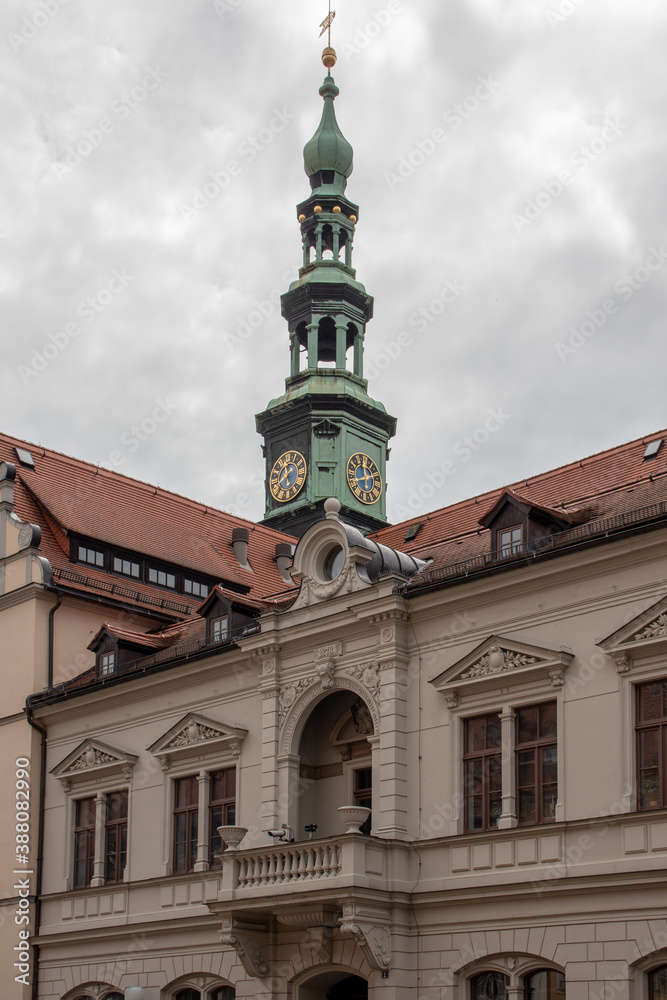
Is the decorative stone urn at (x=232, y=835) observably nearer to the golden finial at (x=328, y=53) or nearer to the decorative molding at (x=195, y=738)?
the decorative molding at (x=195, y=738)

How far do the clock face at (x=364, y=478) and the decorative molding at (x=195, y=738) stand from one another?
17890 mm

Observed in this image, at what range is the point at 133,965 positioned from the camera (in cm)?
2952

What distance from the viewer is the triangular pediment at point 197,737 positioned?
28656mm

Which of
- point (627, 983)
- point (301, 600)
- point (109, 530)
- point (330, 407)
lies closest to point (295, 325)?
point (330, 407)

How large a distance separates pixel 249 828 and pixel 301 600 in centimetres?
470

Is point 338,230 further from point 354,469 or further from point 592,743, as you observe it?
point 592,743

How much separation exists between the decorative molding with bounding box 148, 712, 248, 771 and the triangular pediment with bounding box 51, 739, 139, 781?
941 mm

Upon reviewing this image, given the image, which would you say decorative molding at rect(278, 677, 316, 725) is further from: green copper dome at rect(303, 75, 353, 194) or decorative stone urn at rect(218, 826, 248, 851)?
green copper dome at rect(303, 75, 353, 194)

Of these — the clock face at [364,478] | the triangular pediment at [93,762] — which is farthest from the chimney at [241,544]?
Answer: the triangular pediment at [93,762]

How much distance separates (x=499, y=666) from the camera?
79.3 ft

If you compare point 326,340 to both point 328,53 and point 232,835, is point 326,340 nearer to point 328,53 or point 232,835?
point 328,53

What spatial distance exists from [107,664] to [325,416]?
1616 cm

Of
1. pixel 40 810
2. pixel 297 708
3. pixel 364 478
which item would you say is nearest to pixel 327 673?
pixel 297 708

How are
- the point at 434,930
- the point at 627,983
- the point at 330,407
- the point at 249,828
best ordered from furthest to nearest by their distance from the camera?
the point at 330,407 < the point at 249,828 < the point at 434,930 < the point at 627,983
